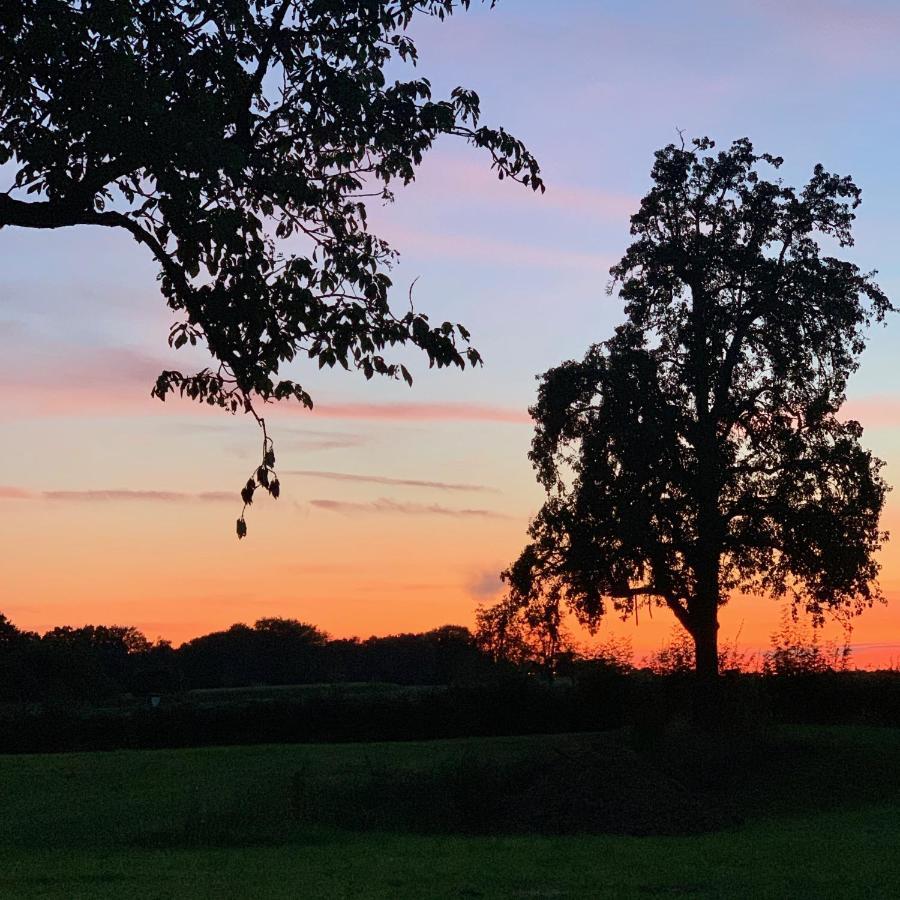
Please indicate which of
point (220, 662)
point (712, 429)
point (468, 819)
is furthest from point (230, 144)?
point (220, 662)

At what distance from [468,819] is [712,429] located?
1383 cm

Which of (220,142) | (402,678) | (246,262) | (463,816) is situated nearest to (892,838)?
(463,816)

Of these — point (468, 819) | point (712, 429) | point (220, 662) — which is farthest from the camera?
point (220, 662)

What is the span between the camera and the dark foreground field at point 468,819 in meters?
12.7

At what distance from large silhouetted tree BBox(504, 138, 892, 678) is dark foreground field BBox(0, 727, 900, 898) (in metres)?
4.18

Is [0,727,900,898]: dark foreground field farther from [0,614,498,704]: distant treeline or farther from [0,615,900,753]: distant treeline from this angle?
[0,614,498,704]: distant treeline

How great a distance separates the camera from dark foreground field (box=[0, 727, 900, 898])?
12664 millimetres

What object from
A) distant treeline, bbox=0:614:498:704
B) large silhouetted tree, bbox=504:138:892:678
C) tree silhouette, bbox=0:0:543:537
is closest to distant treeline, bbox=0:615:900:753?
large silhouetted tree, bbox=504:138:892:678

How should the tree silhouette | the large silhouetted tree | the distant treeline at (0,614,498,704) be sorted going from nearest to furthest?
the tree silhouette
the large silhouetted tree
the distant treeline at (0,614,498,704)

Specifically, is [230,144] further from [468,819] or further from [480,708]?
[480,708]

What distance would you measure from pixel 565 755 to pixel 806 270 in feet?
50.3

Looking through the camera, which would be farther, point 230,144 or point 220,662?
point 220,662

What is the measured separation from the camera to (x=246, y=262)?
1191cm

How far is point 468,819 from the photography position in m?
19.2
